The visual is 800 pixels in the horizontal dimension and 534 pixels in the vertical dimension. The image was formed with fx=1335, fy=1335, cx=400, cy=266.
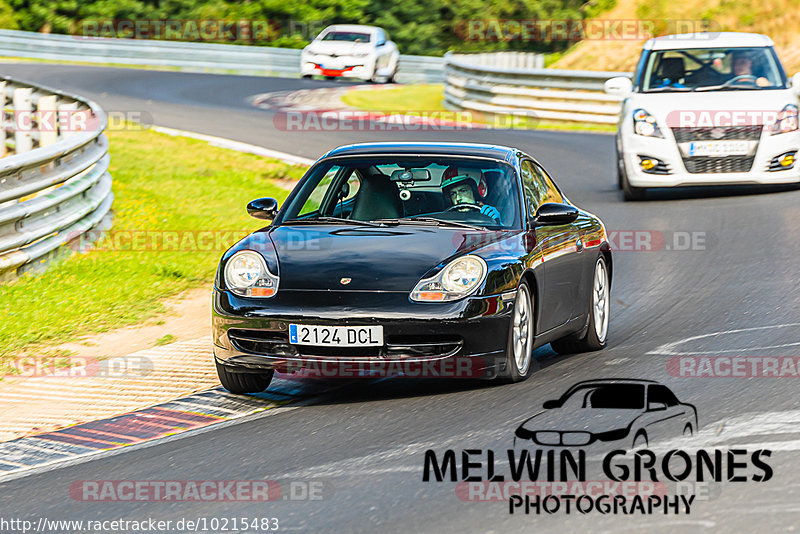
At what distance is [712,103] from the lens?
49.1 ft

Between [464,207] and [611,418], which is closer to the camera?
[611,418]

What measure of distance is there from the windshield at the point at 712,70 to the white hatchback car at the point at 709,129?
13mm

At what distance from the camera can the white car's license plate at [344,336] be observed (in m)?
6.95

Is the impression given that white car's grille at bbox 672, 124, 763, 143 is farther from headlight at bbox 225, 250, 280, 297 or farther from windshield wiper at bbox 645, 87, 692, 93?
headlight at bbox 225, 250, 280, 297

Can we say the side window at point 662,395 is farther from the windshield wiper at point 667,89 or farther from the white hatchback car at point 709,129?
the windshield wiper at point 667,89

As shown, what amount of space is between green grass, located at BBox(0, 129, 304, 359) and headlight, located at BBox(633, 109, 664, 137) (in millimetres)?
4135

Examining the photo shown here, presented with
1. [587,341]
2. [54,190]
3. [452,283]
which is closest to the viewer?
[452,283]

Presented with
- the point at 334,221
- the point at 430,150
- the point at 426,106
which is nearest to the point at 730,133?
the point at 430,150

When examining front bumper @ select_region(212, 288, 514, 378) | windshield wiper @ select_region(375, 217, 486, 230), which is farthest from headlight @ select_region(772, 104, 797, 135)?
front bumper @ select_region(212, 288, 514, 378)

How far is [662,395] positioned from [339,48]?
1123 inches

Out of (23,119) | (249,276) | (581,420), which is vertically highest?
(249,276)

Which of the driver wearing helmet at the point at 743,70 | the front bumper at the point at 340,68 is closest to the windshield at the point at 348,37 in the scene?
the front bumper at the point at 340,68

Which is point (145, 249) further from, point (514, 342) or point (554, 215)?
point (514, 342)

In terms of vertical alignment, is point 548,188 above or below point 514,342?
above
